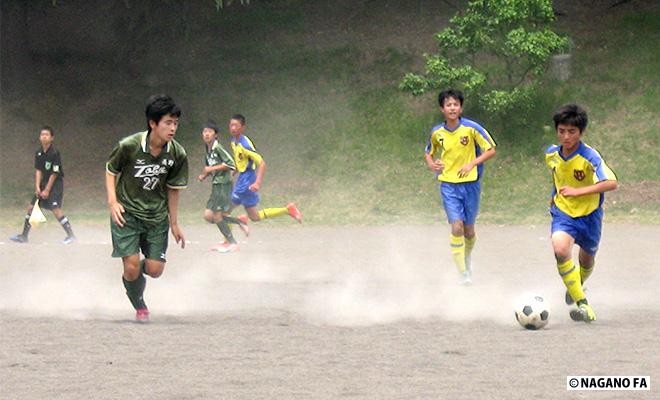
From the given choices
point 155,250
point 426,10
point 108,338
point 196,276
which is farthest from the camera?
point 426,10


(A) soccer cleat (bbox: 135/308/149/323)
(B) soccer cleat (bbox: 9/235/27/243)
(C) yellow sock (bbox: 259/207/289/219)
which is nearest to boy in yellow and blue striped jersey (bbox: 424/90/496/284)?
Result: (A) soccer cleat (bbox: 135/308/149/323)

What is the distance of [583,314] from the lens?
9.55 m

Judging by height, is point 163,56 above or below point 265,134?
above

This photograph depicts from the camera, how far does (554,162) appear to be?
9.90 m

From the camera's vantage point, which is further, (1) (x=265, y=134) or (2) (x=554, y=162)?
(1) (x=265, y=134)

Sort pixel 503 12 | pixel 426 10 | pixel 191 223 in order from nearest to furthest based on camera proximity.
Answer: pixel 191 223 < pixel 503 12 < pixel 426 10

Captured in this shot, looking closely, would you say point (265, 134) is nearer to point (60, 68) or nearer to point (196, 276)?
point (60, 68)

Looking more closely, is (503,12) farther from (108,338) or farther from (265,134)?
(108,338)

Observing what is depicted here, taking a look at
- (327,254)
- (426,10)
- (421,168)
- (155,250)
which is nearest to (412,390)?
(155,250)

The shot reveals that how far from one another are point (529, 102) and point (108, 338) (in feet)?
52.7

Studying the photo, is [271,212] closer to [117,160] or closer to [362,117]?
[117,160]

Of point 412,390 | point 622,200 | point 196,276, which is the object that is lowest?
point 412,390

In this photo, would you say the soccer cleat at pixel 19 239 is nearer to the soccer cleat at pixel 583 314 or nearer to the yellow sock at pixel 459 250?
the yellow sock at pixel 459 250

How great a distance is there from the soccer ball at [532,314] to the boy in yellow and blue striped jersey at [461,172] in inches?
127
